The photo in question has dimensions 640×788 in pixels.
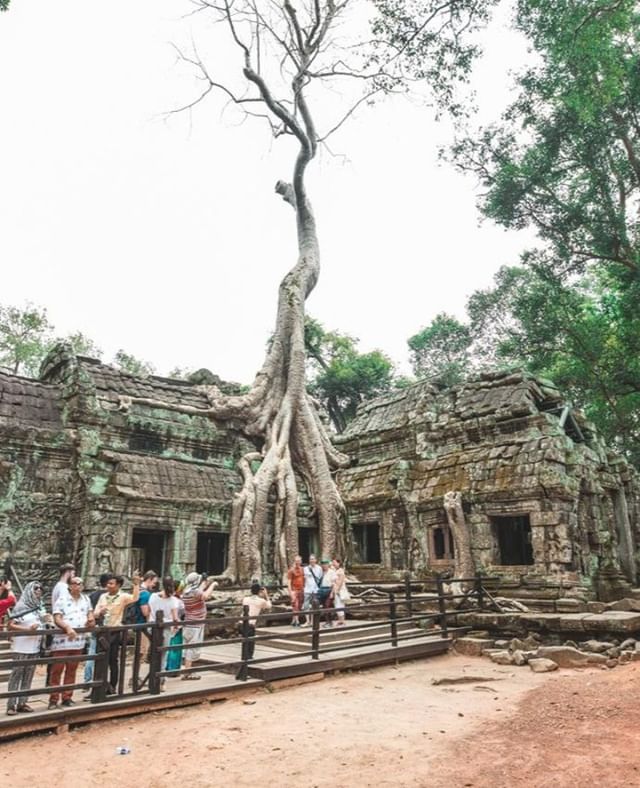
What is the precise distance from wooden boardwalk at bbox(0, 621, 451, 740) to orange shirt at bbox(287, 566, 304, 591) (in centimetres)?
67

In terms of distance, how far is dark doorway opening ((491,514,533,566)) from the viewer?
531 inches

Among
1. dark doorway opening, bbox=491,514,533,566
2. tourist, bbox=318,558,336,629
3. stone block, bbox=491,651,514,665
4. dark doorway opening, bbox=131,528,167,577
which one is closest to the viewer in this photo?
stone block, bbox=491,651,514,665

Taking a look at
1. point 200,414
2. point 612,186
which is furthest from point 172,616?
point 612,186

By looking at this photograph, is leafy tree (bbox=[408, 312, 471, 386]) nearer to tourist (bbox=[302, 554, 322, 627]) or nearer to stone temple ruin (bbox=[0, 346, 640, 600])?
stone temple ruin (bbox=[0, 346, 640, 600])

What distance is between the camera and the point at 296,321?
14.9m

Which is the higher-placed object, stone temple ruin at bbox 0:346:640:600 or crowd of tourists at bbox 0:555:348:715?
stone temple ruin at bbox 0:346:640:600

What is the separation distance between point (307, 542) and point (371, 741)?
969cm

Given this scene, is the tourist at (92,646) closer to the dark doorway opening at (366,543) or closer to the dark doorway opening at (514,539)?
the dark doorway opening at (514,539)

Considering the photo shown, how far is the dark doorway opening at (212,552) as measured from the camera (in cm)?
1361

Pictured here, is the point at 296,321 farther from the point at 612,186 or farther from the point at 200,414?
the point at 612,186

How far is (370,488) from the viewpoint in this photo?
16172mm

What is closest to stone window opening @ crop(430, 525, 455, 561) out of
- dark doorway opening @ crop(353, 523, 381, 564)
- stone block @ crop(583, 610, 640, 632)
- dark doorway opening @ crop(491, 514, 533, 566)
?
dark doorway opening @ crop(491, 514, 533, 566)

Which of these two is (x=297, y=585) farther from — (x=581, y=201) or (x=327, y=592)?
(x=581, y=201)

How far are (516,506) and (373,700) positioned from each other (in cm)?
719
